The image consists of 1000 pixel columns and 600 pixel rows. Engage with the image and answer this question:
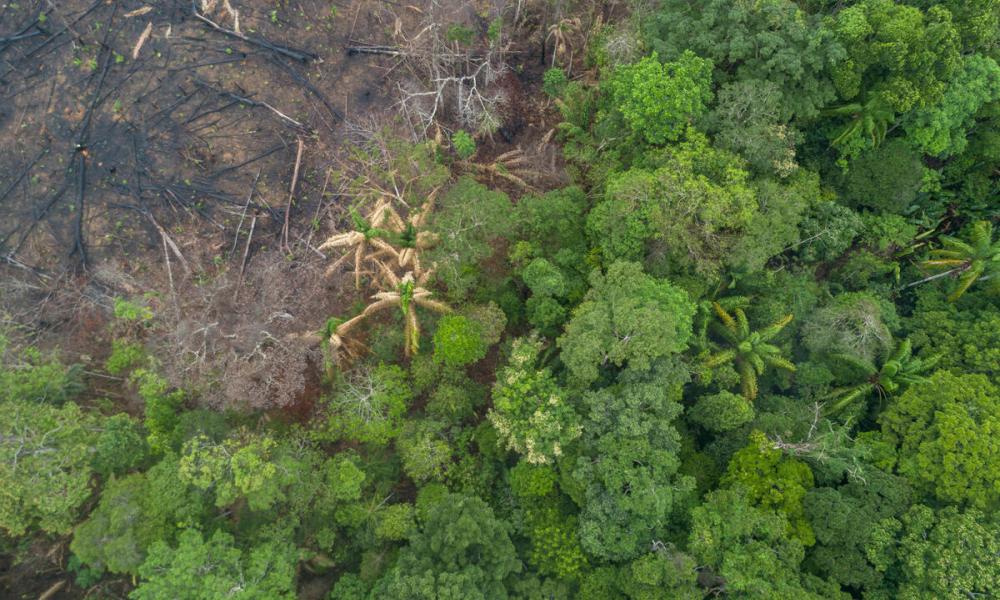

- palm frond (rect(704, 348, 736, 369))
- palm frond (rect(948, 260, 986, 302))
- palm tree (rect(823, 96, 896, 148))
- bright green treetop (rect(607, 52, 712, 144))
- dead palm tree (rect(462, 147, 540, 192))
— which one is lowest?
palm frond (rect(704, 348, 736, 369))

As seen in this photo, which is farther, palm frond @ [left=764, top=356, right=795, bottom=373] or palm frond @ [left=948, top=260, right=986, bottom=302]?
palm frond @ [left=948, top=260, right=986, bottom=302]

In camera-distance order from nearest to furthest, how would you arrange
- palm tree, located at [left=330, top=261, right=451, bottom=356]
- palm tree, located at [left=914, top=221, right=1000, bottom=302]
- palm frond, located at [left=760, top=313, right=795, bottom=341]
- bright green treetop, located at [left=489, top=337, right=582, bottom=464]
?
bright green treetop, located at [left=489, top=337, right=582, bottom=464] < palm frond, located at [left=760, top=313, right=795, bottom=341] < palm tree, located at [left=330, top=261, right=451, bottom=356] < palm tree, located at [left=914, top=221, right=1000, bottom=302]

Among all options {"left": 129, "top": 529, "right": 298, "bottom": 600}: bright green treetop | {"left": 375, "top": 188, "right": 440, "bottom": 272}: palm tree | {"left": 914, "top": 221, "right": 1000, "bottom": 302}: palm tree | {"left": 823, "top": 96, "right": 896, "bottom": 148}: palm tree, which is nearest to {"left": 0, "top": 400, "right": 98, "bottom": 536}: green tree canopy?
{"left": 129, "top": 529, "right": 298, "bottom": 600}: bright green treetop

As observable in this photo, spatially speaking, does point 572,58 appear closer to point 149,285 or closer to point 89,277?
point 149,285

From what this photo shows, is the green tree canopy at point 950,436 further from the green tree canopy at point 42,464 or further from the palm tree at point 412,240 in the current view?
the green tree canopy at point 42,464

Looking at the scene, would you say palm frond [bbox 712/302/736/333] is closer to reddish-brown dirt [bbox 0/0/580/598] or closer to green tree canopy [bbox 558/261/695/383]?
green tree canopy [bbox 558/261/695/383]

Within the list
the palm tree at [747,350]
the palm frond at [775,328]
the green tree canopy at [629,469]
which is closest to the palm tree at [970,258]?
the palm frond at [775,328]

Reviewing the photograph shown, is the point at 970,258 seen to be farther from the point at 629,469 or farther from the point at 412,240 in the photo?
the point at 412,240

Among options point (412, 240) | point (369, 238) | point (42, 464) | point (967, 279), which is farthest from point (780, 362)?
point (42, 464)
